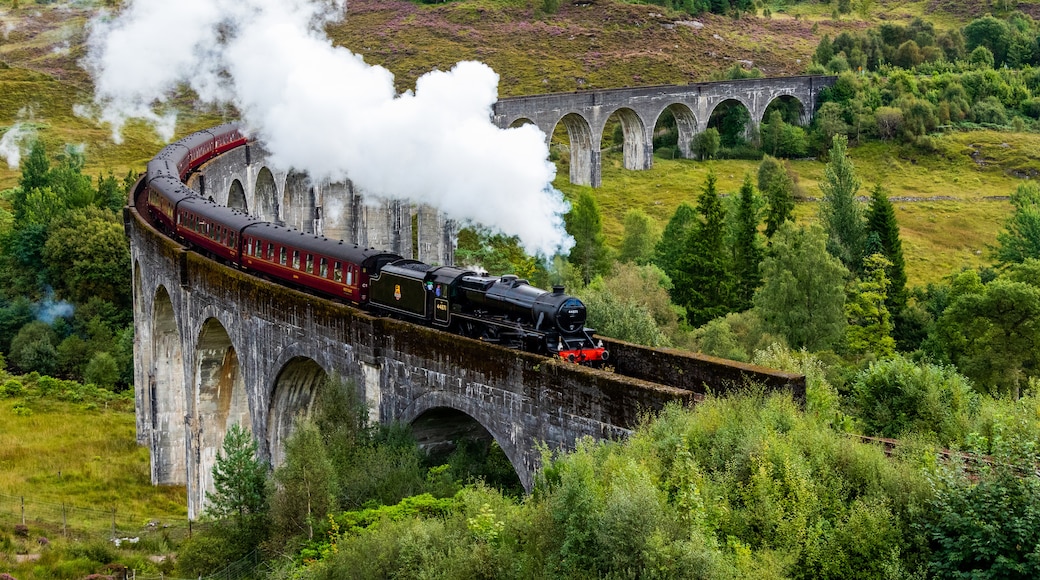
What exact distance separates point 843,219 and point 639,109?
32.2 m

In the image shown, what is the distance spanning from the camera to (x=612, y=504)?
14398 mm

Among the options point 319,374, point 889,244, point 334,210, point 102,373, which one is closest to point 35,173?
point 102,373

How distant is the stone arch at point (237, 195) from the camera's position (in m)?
55.1

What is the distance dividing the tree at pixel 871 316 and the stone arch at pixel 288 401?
24180mm

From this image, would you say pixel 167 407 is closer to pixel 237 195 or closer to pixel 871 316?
pixel 237 195

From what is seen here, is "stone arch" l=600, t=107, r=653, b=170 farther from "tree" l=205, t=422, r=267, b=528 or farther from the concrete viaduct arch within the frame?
"tree" l=205, t=422, r=267, b=528

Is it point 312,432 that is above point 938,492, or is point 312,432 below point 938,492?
below

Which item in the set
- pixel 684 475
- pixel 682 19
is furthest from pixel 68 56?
pixel 684 475

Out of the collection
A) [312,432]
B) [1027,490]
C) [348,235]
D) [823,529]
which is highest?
[1027,490]

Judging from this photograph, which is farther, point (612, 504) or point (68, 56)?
point (68, 56)

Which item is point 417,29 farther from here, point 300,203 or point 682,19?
point 300,203

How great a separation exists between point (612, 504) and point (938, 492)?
4.27m

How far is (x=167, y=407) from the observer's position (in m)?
44.1

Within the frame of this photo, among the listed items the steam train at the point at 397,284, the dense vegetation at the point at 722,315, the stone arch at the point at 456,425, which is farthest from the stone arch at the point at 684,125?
the stone arch at the point at 456,425
